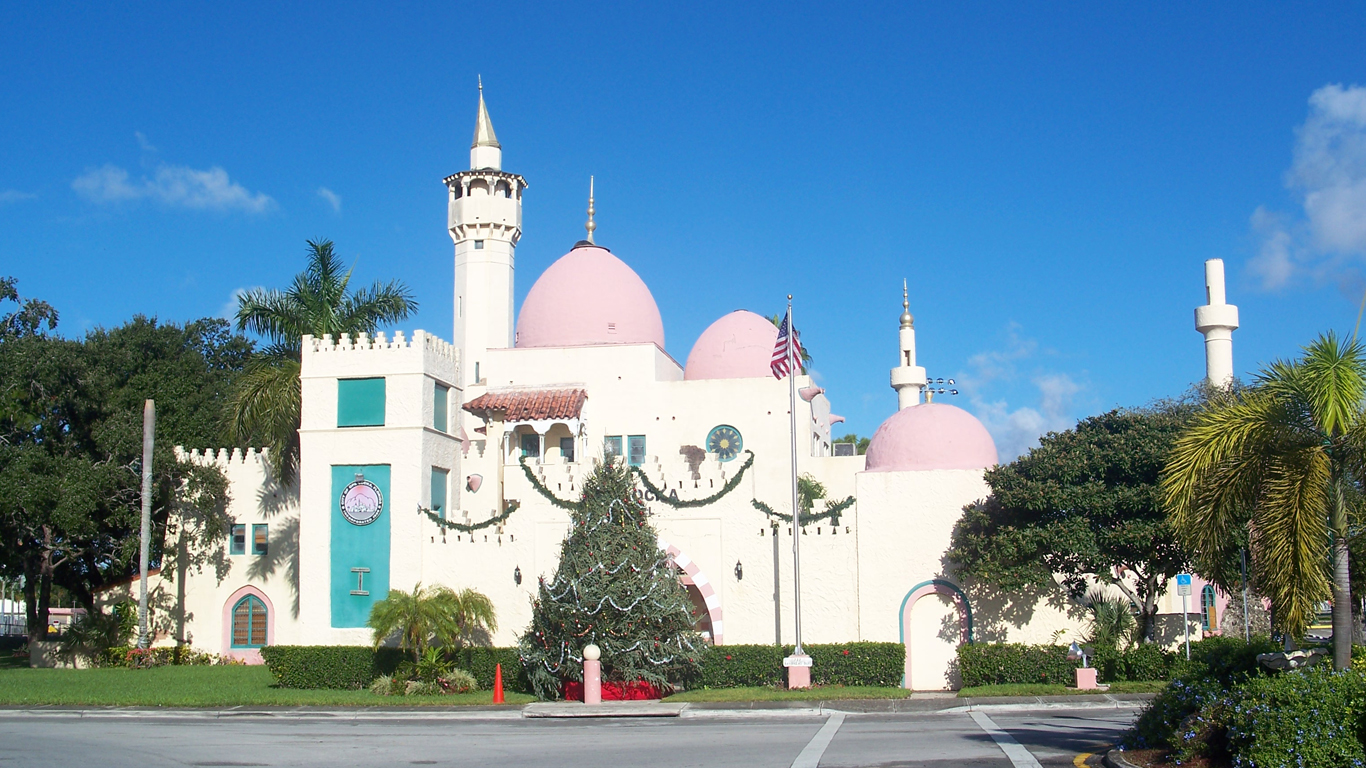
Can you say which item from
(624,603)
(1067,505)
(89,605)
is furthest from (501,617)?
(89,605)

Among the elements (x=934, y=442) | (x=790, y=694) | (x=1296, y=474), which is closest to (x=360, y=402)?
(x=790, y=694)

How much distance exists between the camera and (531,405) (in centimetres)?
→ 3306

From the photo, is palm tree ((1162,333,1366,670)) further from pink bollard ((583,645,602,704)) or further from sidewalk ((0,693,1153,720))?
pink bollard ((583,645,602,704))

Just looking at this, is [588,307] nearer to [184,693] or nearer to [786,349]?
[786,349]

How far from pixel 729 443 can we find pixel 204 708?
55.7 ft

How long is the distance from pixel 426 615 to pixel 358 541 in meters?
3.75

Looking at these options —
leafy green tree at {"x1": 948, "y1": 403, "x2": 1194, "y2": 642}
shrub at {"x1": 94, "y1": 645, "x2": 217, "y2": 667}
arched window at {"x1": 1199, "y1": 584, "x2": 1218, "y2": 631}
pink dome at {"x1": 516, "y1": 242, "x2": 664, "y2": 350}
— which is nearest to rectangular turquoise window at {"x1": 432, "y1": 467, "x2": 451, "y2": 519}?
pink dome at {"x1": 516, "y1": 242, "x2": 664, "y2": 350}

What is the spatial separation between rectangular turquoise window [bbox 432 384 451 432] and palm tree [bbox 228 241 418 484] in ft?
9.54

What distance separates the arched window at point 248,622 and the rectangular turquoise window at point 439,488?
8.06 meters

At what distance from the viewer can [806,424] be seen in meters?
38.1

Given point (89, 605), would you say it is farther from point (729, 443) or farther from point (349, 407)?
point (729, 443)

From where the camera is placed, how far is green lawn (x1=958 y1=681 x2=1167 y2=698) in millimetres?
22844

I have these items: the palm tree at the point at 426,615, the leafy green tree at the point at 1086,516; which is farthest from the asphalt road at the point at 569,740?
the leafy green tree at the point at 1086,516

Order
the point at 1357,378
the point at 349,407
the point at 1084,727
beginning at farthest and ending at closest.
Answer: the point at 349,407, the point at 1084,727, the point at 1357,378
